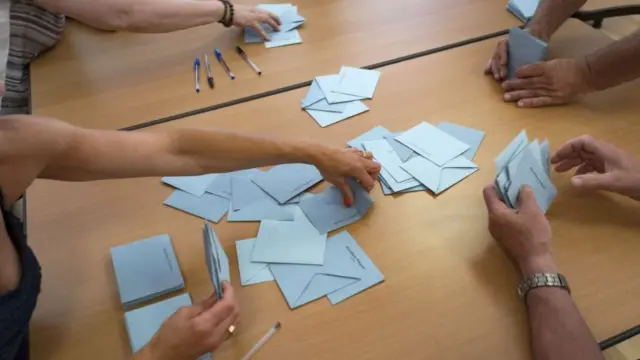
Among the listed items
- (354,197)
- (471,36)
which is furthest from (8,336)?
(471,36)

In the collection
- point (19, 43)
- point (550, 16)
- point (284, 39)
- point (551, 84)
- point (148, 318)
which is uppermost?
point (550, 16)

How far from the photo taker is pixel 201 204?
1218 millimetres

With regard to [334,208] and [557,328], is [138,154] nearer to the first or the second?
[334,208]

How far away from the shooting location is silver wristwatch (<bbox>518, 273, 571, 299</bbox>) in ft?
3.26

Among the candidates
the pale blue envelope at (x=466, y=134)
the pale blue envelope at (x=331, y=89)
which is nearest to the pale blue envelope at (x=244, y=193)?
the pale blue envelope at (x=331, y=89)

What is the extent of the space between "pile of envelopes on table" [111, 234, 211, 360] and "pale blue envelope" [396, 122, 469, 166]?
597 mm

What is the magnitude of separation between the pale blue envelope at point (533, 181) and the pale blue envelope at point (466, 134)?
179mm

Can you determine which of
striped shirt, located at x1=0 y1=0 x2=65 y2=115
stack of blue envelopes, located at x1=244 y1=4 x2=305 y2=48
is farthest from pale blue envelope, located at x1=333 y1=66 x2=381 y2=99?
striped shirt, located at x1=0 y1=0 x2=65 y2=115

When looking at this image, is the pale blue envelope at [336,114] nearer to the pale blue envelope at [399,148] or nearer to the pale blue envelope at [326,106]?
the pale blue envelope at [326,106]

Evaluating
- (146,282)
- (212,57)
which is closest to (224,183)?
(146,282)

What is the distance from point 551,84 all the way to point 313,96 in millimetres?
610

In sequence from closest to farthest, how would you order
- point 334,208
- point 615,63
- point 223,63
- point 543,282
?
point 543,282 → point 334,208 → point 615,63 → point 223,63

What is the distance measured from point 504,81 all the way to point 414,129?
0.33 metres

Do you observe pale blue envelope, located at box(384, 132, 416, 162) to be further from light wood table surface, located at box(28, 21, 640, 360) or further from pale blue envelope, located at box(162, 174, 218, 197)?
pale blue envelope, located at box(162, 174, 218, 197)
